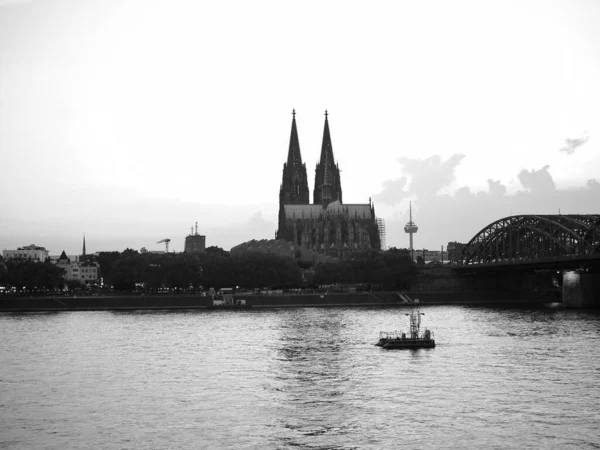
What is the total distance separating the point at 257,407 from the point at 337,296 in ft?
281

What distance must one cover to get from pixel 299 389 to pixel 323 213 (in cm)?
14201

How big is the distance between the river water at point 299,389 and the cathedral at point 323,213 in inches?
4077

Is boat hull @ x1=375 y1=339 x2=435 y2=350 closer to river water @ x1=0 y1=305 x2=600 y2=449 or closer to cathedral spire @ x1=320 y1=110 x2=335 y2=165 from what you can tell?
river water @ x1=0 y1=305 x2=600 y2=449

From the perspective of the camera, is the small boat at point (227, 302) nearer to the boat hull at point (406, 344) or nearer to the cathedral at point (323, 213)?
the cathedral at point (323, 213)

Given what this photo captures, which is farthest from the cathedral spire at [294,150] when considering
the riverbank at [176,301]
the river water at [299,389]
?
the river water at [299,389]

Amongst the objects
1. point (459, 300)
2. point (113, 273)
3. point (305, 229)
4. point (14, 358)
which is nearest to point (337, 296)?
point (459, 300)

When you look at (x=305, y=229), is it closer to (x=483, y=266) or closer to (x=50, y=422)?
(x=483, y=266)

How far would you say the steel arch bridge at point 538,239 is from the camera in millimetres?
110188

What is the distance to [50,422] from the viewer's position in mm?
36594

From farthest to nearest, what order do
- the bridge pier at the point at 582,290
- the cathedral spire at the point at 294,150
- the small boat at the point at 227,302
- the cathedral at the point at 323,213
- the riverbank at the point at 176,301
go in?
the cathedral spire at the point at 294,150 → the cathedral at the point at 323,213 → the riverbank at the point at 176,301 → the small boat at the point at 227,302 → the bridge pier at the point at 582,290

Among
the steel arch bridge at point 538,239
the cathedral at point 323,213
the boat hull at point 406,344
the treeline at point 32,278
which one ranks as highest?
the cathedral at point 323,213

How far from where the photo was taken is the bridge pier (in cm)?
10781

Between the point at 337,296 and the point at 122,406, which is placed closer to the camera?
the point at 122,406

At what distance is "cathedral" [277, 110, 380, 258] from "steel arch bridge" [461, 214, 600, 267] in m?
32.8
